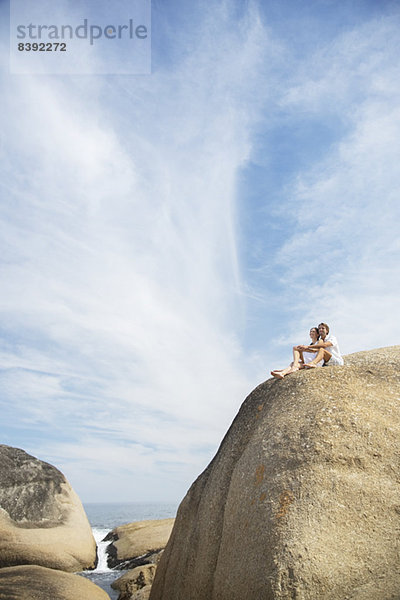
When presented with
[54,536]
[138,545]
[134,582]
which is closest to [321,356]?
[134,582]

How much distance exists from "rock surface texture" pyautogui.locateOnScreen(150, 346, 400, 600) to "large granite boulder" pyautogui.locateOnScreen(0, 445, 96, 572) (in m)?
8.33

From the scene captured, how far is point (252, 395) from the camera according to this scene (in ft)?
25.7

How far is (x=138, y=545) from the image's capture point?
1800cm

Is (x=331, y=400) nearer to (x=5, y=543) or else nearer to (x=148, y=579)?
(x=148, y=579)

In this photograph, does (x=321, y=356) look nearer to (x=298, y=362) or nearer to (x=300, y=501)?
(x=298, y=362)

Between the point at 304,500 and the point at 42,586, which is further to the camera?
the point at 42,586

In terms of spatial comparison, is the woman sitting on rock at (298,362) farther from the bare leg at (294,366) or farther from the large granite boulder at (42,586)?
the large granite boulder at (42,586)

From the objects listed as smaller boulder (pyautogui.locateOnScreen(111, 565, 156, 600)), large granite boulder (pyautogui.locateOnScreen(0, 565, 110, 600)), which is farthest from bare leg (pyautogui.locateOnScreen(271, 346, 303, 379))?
smaller boulder (pyautogui.locateOnScreen(111, 565, 156, 600))

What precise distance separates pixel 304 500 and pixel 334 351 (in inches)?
132

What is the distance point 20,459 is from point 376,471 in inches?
610

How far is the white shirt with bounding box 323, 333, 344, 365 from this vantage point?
27.1 feet

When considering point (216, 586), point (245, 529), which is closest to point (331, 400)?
point (245, 529)

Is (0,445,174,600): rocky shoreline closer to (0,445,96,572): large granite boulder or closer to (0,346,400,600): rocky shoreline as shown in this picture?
(0,445,96,572): large granite boulder

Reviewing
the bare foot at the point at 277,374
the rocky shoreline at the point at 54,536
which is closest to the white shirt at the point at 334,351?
the bare foot at the point at 277,374
